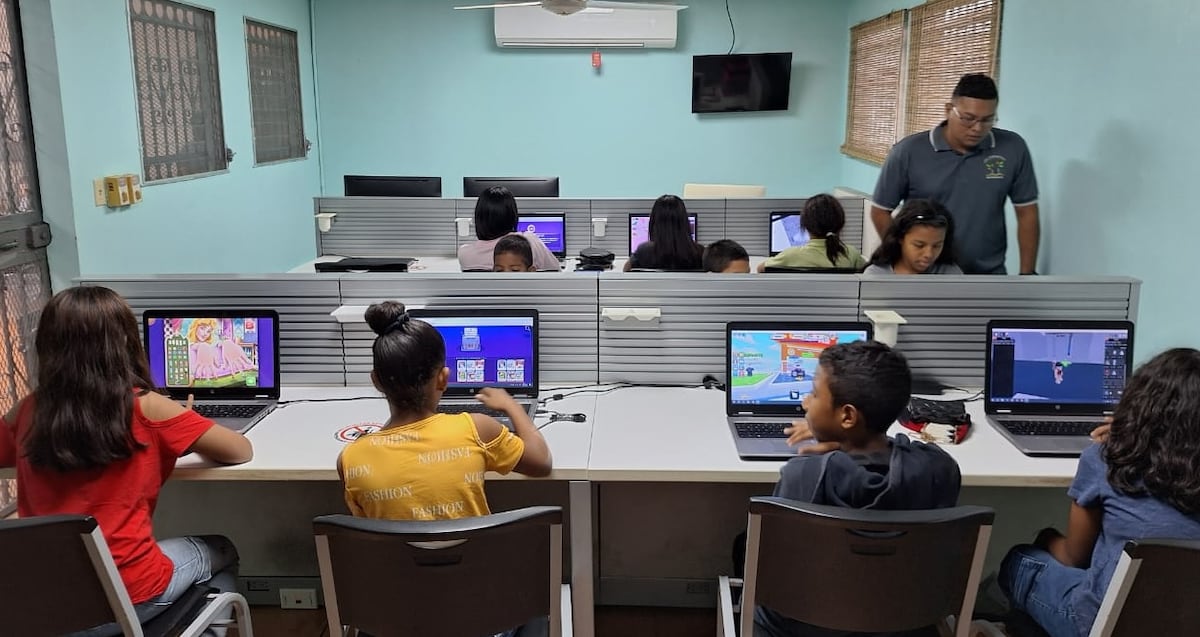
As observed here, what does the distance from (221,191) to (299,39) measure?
2.10 meters

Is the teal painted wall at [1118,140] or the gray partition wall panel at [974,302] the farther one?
the teal painted wall at [1118,140]

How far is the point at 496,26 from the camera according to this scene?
6.80 m

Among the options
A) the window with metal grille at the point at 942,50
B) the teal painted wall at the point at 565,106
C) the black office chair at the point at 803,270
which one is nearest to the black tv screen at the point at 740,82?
the teal painted wall at the point at 565,106

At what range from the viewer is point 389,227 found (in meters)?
4.81

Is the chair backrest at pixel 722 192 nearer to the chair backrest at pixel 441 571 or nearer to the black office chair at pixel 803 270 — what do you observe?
the black office chair at pixel 803 270

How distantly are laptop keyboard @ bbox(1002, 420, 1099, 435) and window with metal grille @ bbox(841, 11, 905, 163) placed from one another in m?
3.67

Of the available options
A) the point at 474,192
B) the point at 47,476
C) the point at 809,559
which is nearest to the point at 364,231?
the point at 474,192

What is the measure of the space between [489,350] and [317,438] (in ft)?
1.70

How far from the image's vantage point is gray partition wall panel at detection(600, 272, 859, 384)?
2479mm

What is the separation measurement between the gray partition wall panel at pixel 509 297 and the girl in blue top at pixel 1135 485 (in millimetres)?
1351

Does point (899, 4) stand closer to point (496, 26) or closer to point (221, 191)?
point (496, 26)

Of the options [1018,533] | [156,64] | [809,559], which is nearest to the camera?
[809,559]

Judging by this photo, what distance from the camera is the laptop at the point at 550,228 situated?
4.72 meters

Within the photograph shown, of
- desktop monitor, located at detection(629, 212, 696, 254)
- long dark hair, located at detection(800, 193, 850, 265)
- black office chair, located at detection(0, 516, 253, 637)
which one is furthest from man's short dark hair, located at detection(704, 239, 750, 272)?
black office chair, located at detection(0, 516, 253, 637)
